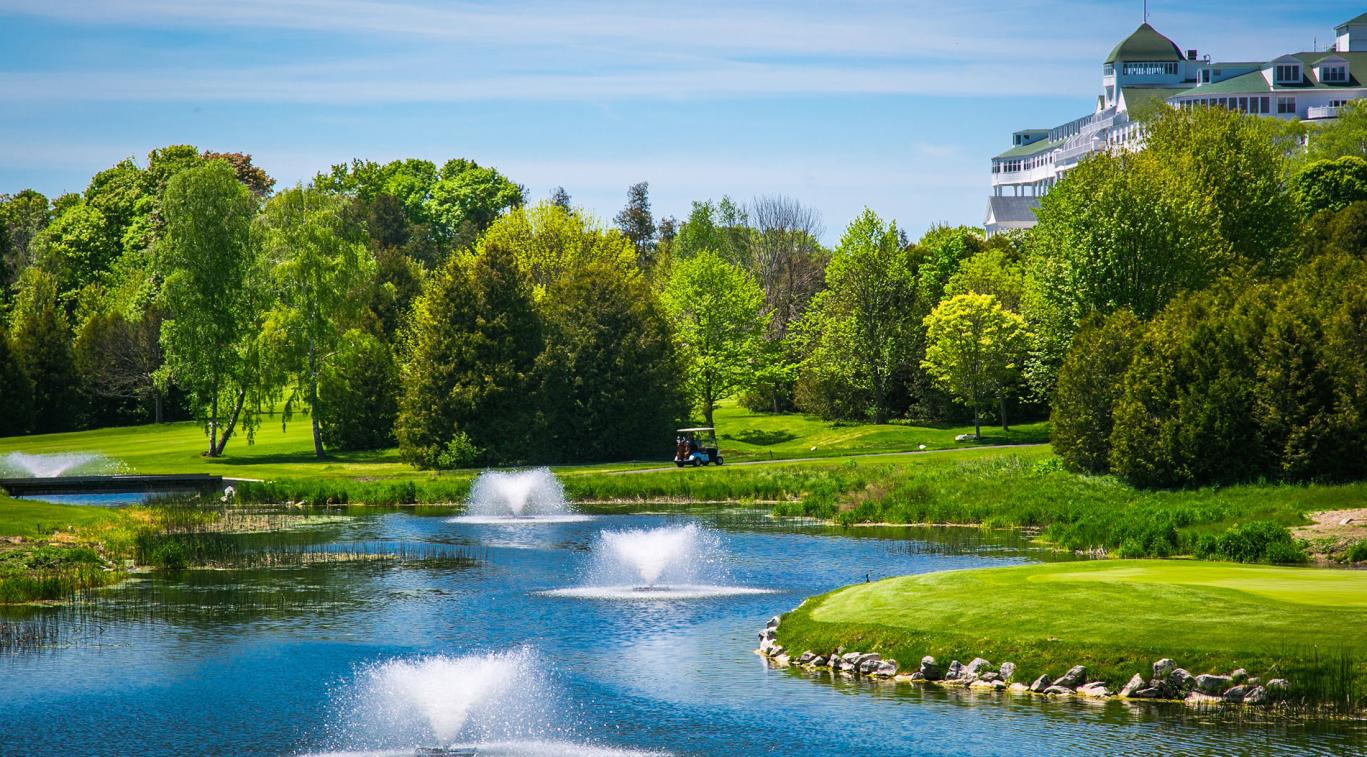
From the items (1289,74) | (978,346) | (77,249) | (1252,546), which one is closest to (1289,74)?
(1289,74)

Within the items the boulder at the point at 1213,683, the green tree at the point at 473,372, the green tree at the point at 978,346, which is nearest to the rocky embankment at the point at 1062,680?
the boulder at the point at 1213,683

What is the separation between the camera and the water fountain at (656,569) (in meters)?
43.1

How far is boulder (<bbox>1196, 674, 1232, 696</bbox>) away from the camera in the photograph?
26906 mm

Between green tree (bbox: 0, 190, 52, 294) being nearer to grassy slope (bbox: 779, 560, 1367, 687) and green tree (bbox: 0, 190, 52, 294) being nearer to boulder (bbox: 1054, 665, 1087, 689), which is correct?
grassy slope (bbox: 779, 560, 1367, 687)

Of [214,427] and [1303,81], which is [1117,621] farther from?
[1303,81]

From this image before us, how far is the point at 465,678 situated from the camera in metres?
29.2

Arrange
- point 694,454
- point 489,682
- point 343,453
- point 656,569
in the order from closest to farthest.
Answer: point 489,682, point 656,569, point 694,454, point 343,453

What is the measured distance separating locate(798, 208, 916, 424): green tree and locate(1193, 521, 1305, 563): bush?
6499 cm

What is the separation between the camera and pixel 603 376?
3794 inches

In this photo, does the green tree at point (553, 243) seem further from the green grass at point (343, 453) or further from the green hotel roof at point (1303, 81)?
the green hotel roof at point (1303, 81)

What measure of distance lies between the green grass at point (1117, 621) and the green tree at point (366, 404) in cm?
6968

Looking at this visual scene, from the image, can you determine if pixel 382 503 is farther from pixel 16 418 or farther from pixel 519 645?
pixel 16 418

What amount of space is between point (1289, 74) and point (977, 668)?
17352 centimetres

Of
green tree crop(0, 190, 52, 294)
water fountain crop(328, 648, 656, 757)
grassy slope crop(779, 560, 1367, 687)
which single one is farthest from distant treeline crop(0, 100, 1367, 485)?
water fountain crop(328, 648, 656, 757)
